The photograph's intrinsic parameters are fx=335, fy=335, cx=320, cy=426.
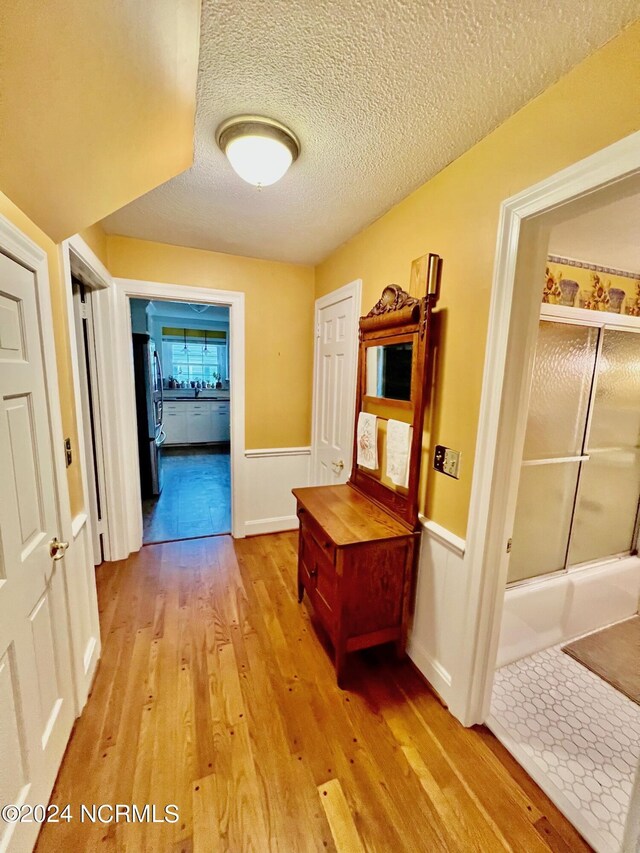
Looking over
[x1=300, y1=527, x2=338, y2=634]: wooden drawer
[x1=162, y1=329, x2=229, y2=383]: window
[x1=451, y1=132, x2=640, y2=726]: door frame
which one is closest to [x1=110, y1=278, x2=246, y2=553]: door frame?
[x1=300, y1=527, x2=338, y2=634]: wooden drawer

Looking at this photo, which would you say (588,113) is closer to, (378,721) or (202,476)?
(378,721)

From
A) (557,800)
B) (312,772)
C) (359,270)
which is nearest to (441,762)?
(557,800)

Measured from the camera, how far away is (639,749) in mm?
1382

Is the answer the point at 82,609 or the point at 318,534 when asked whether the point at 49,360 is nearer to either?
the point at 82,609

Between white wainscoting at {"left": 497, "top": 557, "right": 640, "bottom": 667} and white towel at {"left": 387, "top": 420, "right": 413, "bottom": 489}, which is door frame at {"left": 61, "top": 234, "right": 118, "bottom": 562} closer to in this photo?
white towel at {"left": 387, "top": 420, "right": 413, "bottom": 489}

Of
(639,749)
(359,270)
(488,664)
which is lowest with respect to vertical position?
(639,749)

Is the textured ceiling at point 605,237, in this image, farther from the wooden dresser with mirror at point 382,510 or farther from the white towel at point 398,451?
the white towel at point 398,451

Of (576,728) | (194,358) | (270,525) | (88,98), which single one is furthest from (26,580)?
(194,358)

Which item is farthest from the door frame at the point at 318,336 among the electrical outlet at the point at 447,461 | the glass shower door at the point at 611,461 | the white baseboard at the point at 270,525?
the glass shower door at the point at 611,461

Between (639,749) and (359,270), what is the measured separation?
2.71 metres

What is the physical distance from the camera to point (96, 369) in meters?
2.34

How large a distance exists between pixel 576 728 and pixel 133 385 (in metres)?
3.23

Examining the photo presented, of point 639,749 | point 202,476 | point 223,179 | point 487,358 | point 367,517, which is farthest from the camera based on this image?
point 202,476

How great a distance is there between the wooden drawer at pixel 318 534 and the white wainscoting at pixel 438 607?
46 cm
